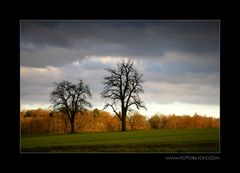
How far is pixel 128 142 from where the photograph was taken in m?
15.4

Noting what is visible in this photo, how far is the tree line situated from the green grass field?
180 mm

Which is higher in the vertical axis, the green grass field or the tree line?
the tree line

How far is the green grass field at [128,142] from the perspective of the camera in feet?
49.5

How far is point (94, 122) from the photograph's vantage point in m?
15.7

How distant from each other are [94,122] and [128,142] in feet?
3.86

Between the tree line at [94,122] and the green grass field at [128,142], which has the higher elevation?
the tree line at [94,122]

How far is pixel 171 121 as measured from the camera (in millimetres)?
15617

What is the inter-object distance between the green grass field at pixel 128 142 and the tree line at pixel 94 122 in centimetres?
18

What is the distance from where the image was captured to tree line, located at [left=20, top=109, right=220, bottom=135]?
15383 millimetres

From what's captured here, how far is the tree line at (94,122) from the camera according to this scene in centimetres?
1538

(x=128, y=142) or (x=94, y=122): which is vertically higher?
(x=94, y=122)
